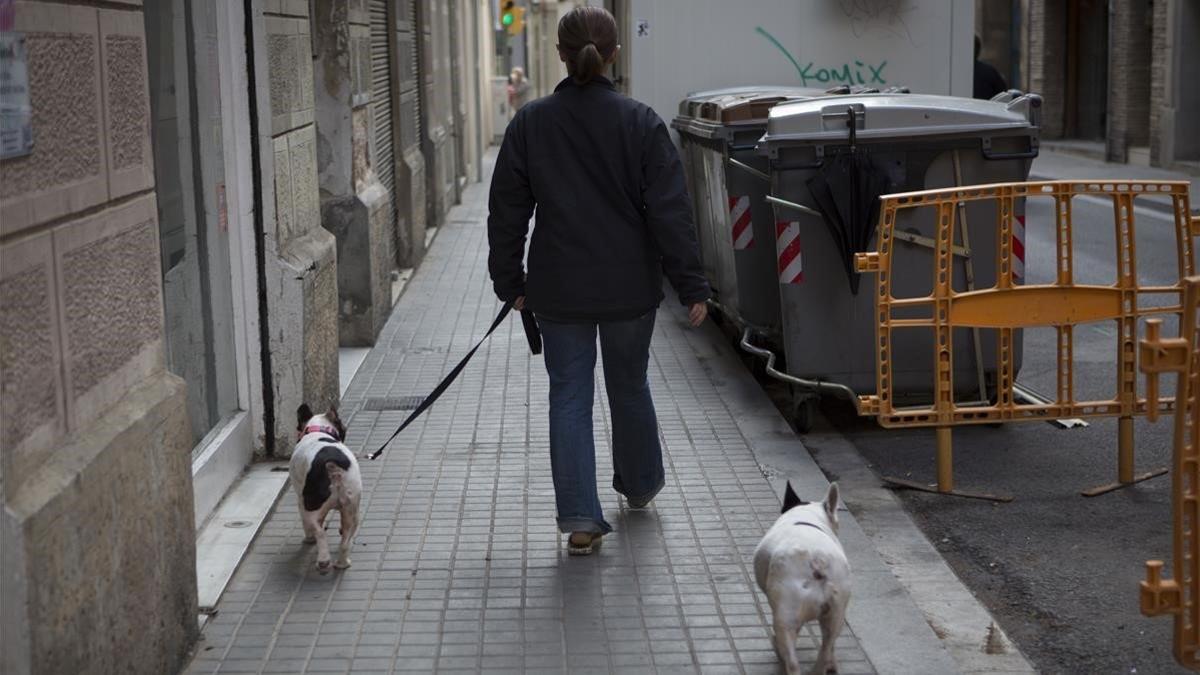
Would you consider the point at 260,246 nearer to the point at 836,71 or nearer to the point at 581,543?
the point at 581,543

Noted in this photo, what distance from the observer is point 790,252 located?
8023 millimetres

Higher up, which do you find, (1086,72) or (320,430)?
(1086,72)

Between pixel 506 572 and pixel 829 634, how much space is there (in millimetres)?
1608

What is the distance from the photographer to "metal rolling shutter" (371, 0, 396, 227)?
13.1 meters

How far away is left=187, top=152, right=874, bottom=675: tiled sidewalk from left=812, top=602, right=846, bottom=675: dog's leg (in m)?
0.13

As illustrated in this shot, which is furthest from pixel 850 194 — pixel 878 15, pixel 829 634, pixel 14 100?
pixel 878 15

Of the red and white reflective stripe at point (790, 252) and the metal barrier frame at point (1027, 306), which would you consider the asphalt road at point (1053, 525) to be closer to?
the metal barrier frame at point (1027, 306)

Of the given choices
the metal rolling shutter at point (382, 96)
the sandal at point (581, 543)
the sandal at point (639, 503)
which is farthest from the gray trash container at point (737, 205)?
the sandal at point (581, 543)

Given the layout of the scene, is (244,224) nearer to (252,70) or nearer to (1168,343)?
(252,70)

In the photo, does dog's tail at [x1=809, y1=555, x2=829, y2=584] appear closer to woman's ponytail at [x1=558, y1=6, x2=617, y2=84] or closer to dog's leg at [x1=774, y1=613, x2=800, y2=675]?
dog's leg at [x1=774, y1=613, x2=800, y2=675]

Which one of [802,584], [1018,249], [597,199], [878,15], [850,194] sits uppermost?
[878,15]

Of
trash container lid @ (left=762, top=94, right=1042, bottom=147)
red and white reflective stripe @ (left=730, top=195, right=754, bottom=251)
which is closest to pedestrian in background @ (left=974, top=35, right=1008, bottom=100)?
red and white reflective stripe @ (left=730, top=195, right=754, bottom=251)

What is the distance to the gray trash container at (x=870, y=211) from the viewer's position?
791cm

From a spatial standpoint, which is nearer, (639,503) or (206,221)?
(639,503)
